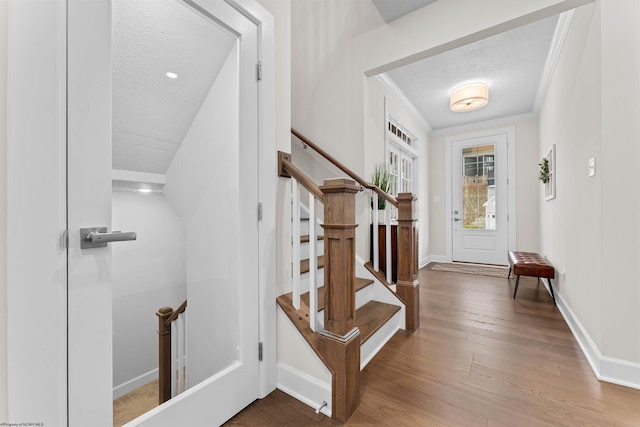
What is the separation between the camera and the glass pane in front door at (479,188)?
503 centimetres

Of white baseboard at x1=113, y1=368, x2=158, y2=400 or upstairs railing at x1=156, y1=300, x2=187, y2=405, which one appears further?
upstairs railing at x1=156, y1=300, x2=187, y2=405

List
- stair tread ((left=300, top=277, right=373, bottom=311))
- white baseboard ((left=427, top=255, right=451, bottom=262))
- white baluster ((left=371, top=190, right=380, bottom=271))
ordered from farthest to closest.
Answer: white baseboard ((left=427, top=255, right=451, bottom=262)), white baluster ((left=371, top=190, right=380, bottom=271)), stair tread ((left=300, top=277, right=373, bottom=311))

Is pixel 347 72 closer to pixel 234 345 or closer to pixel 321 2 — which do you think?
pixel 321 2

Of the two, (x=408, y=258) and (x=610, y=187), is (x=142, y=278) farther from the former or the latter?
(x=610, y=187)

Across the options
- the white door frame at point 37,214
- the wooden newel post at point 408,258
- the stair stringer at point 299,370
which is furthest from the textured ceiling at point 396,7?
the stair stringer at point 299,370

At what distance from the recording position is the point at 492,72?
3459 millimetres

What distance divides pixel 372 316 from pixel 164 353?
1.44m

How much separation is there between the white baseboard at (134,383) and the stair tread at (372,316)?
3.82ft

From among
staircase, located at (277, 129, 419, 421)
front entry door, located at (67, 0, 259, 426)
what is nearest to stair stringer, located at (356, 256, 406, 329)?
staircase, located at (277, 129, 419, 421)

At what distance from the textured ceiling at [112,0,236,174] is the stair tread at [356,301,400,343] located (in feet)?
5.18

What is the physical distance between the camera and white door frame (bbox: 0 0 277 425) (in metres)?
0.77

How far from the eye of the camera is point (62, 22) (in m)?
0.84

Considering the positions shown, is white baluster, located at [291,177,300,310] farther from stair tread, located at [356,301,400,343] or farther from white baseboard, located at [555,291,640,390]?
white baseboard, located at [555,291,640,390]

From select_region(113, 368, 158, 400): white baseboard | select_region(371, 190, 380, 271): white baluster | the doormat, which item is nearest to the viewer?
select_region(113, 368, 158, 400): white baseboard
